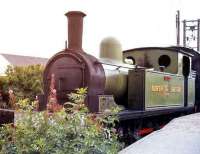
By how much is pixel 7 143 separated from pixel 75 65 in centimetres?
460

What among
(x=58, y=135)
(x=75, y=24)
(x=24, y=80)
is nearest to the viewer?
(x=58, y=135)

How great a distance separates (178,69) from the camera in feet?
38.4

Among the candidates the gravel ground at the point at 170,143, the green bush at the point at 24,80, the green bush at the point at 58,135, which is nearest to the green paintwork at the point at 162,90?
the gravel ground at the point at 170,143

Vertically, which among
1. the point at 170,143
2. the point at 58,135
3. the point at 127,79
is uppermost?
the point at 127,79

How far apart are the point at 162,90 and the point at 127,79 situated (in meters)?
1.43

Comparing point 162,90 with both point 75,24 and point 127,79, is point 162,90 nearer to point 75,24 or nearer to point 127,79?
point 127,79

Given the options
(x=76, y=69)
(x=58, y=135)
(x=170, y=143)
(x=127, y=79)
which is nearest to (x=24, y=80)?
(x=127, y=79)

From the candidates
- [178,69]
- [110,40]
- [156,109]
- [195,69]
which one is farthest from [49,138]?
[195,69]

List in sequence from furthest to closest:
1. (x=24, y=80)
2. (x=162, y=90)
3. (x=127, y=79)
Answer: (x=24, y=80) → (x=162, y=90) → (x=127, y=79)

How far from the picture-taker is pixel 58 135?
129 inches

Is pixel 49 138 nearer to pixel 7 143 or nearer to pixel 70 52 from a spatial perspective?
pixel 7 143

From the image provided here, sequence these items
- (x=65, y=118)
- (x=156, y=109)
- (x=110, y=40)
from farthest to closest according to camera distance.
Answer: (x=156, y=109), (x=110, y=40), (x=65, y=118)

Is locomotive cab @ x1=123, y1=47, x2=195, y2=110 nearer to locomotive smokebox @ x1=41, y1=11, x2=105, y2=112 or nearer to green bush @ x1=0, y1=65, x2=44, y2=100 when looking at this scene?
locomotive smokebox @ x1=41, y1=11, x2=105, y2=112

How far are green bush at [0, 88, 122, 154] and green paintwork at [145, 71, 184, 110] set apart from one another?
6090 mm
